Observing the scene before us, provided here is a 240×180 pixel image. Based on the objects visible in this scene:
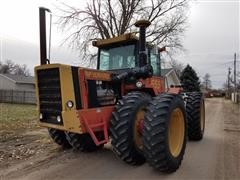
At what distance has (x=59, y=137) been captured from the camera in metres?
7.32

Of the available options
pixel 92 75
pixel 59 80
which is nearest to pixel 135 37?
pixel 92 75

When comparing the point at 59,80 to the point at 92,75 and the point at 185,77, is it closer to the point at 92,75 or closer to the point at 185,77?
the point at 92,75

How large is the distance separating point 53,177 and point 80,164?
36.5 inches

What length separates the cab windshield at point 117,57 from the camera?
23.0ft

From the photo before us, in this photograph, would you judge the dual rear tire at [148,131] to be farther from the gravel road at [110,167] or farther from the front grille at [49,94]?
the front grille at [49,94]

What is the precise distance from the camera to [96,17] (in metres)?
26.6

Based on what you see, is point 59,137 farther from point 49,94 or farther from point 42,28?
point 42,28

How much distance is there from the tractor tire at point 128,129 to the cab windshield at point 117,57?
1354 millimetres

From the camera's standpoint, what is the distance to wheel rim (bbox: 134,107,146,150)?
575cm

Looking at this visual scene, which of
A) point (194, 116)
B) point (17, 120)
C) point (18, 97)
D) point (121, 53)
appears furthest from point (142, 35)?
point (18, 97)

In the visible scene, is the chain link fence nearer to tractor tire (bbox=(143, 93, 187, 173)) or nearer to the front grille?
the front grille

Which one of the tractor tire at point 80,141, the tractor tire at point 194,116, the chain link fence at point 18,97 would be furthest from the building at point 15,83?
the tractor tire at point 80,141

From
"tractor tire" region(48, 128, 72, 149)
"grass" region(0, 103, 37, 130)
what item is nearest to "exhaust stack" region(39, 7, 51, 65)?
"tractor tire" region(48, 128, 72, 149)

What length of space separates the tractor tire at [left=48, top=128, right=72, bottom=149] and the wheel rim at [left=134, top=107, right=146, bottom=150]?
2.28 metres
